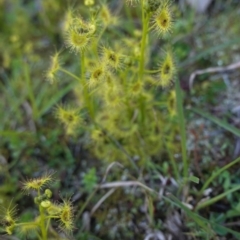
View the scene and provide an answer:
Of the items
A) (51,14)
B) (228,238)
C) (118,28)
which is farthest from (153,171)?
(51,14)

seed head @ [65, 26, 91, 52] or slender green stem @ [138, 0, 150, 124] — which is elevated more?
seed head @ [65, 26, 91, 52]

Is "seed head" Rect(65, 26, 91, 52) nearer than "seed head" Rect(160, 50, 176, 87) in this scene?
Yes

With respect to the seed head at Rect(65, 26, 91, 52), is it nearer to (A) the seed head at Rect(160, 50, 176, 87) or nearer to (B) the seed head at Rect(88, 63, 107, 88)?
(B) the seed head at Rect(88, 63, 107, 88)

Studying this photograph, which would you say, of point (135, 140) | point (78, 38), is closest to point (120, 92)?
point (135, 140)

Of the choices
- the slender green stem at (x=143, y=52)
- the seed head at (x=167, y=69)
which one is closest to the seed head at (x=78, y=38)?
the slender green stem at (x=143, y=52)

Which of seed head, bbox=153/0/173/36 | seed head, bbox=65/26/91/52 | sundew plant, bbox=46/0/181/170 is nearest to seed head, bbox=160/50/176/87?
sundew plant, bbox=46/0/181/170

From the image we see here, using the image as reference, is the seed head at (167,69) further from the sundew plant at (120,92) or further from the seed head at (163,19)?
the seed head at (163,19)

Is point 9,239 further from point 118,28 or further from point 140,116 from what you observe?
point 118,28

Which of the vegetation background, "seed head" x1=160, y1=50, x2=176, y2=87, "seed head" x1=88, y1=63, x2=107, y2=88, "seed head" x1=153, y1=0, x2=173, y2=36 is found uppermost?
"seed head" x1=153, y1=0, x2=173, y2=36
